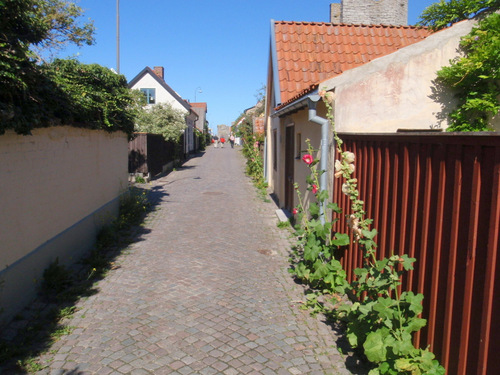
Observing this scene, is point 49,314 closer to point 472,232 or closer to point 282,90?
point 472,232

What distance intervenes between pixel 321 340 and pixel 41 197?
12.7 ft

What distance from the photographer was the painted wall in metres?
4.50

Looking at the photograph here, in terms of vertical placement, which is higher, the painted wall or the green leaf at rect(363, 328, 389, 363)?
the painted wall

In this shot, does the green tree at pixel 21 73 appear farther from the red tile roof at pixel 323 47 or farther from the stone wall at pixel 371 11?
the stone wall at pixel 371 11

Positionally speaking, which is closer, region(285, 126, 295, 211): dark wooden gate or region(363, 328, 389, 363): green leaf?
region(363, 328, 389, 363): green leaf

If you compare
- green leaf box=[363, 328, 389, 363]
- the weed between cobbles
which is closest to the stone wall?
the weed between cobbles

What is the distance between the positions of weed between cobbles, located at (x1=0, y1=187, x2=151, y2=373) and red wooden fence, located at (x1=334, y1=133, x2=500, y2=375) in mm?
3272

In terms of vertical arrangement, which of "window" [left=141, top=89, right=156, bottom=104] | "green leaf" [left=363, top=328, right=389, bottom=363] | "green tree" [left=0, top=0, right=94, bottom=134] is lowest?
"green leaf" [left=363, top=328, right=389, bottom=363]

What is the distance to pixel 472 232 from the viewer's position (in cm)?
257

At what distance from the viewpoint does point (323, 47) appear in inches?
436

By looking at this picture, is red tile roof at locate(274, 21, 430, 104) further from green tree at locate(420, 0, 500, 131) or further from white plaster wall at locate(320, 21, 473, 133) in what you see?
green tree at locate(420, 0, 500, 131)

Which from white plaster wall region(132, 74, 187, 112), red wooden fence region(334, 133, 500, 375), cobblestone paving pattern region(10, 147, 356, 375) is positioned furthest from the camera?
white plaster wall region(132, 74, 187, 112)

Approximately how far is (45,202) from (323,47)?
826 cm

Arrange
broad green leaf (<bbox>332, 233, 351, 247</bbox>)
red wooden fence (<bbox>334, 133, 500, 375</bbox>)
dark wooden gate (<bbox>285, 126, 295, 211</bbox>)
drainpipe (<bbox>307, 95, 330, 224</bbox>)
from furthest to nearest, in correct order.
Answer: dark wooden gate (<bbox>285, 126, 295, 211</bbox>) < drainpipe (<bbox>307, 95, 330, 224</bbox>) < broad green leaf (<bbox>332, 233, 351, 247</bbox>) < red wooden fence (<bbox>334, 133, 500, 375</bbox>)
